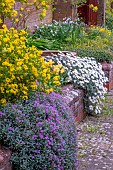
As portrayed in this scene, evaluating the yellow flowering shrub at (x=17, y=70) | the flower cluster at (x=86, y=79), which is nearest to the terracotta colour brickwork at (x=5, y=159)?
the yellow flowering shrub at (x=17, y=70)

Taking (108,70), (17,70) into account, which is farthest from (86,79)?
(17,70)

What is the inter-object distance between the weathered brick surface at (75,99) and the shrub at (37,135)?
1856mm

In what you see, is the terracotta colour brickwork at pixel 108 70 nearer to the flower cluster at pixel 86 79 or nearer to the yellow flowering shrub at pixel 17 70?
the flower cluster at pixel 86 79

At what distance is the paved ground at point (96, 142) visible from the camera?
18.4 feet

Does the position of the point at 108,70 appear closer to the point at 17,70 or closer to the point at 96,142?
the point at 96,142

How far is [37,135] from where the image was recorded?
14.2ft

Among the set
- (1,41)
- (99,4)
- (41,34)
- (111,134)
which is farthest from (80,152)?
(99,4)

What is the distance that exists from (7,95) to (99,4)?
12.2 m

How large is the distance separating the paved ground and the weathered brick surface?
5.8 inches

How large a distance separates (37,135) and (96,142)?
2.22 meters

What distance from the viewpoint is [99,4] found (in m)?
16.3

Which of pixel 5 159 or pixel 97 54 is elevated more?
pixel 5 159

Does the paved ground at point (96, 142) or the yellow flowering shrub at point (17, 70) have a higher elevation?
the yellow flowering shrub at point (17, 70)

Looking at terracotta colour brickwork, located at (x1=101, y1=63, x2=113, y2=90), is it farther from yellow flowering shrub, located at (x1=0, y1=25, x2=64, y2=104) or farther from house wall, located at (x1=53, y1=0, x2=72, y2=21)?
yellow flowering shrub, located at (x1=0, y1=25, x2=64, y2=104)
